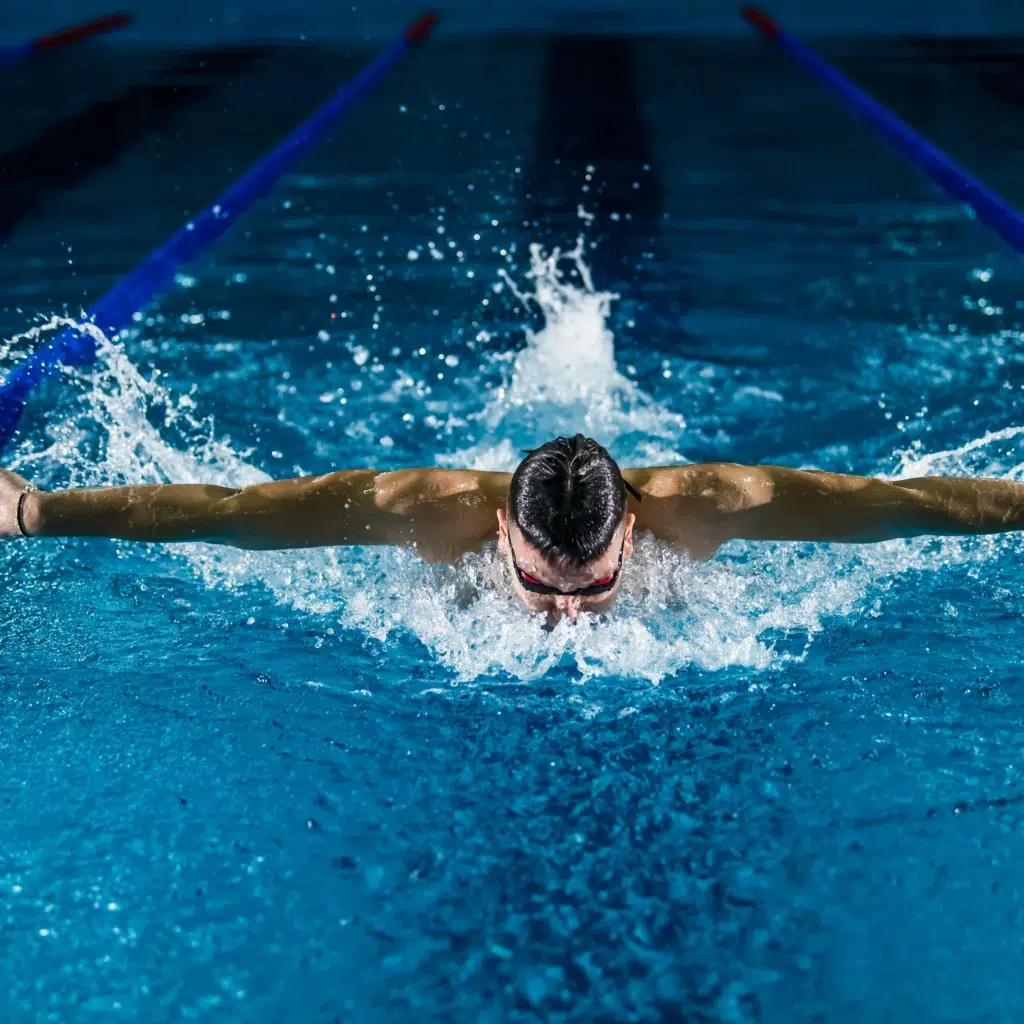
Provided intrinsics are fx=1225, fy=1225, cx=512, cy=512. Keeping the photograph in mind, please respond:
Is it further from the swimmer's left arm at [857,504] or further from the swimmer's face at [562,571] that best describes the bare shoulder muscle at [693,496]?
the swimmer's face at [562,571]

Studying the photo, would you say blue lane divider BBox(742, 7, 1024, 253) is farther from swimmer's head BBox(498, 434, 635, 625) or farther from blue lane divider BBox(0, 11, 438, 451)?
swimmer's head BBox(498, 434, 635, 625)

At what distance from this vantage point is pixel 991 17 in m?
8.66

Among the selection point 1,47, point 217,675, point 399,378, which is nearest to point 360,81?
point 1,47

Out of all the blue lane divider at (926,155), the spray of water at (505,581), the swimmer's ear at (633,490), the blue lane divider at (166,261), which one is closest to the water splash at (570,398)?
Answer: the spray of water at (505,581)

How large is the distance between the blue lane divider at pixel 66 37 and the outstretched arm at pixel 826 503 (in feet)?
22.3

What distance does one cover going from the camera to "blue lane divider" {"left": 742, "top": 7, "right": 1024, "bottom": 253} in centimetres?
459

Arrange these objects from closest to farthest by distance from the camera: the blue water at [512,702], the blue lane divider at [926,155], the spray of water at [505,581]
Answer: the blue water at [512,702] < the spray of water at [505,581] < the blue lane divider at [926,155]

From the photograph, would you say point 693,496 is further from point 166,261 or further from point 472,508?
point 166,261

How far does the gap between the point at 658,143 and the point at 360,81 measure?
1976 millimetres

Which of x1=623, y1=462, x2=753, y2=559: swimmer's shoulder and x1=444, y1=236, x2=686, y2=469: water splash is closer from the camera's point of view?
x1=623, y1=462, x2=753, y2=559: swimmer's shoulder

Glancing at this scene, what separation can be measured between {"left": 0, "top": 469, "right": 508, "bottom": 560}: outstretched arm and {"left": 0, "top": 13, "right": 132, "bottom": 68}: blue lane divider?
250 inches

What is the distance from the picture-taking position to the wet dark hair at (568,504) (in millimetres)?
1855

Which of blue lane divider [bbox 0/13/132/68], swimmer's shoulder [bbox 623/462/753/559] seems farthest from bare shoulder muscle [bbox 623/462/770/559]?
A: blue lane divider [bbox 0/13/132/68]

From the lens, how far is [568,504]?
6.17ft
